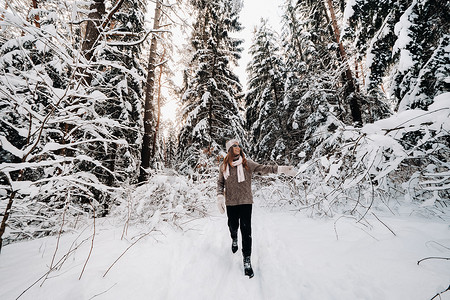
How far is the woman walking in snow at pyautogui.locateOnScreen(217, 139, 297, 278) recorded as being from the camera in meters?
3.04

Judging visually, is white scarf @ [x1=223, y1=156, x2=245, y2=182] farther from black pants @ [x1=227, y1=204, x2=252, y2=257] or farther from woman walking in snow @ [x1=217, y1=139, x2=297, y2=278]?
black pants @ [x1=227, y1=204, x2=252, y2=257]

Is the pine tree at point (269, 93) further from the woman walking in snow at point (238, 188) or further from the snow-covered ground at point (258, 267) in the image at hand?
the snow-covered ground at point (258, 267)

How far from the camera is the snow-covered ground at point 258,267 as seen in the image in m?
1.75

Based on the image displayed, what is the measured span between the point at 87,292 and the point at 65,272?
1.52 ft

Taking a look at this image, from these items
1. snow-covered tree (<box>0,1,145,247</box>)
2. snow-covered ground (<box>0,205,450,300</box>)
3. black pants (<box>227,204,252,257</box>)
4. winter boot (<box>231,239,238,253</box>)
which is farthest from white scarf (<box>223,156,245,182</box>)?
snow-covered tree (<box>0,1,145,247</box>)

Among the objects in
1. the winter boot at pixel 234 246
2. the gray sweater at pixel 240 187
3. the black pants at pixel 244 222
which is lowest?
the winter boot at pixel 234 246

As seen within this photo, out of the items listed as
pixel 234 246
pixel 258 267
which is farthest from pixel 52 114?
pixel 258 267

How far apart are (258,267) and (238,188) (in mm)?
1251

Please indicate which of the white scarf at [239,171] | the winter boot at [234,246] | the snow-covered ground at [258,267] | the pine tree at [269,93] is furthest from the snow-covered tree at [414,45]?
the pine tree at [269,93]

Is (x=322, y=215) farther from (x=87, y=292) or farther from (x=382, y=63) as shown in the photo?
(x=382, y=63)

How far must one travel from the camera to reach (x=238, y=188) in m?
3.10

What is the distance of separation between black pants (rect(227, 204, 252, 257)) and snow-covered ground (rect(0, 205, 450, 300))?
1.21ft

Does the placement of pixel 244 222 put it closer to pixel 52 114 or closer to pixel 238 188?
pixel 238 188

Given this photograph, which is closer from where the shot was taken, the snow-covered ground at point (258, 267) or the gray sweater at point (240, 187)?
the snow-covered ground at point (258, 267)
